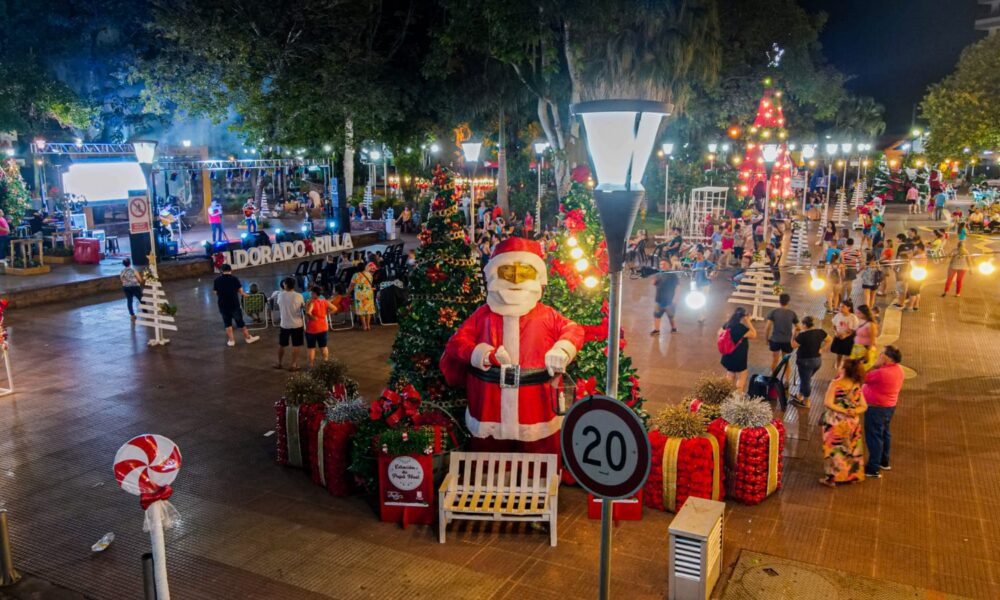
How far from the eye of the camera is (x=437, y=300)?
8.09 meters

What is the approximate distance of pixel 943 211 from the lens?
35.9 metres

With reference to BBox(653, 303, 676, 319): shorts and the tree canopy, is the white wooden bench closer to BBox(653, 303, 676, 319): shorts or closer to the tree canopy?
BBox(653, 303, 676, 319): shorts

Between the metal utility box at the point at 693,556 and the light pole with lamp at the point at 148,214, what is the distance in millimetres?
12177

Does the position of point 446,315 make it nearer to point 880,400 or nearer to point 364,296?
point 880,400

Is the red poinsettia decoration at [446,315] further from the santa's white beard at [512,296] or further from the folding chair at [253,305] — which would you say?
the folding chair at [253,305]

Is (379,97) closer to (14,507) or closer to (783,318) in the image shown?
(783,318)

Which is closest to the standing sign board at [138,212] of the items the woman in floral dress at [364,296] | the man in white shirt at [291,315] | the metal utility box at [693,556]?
the woman in floral dress at [364,296]

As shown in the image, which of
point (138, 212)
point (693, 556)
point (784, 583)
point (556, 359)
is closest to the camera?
point (693, 556)

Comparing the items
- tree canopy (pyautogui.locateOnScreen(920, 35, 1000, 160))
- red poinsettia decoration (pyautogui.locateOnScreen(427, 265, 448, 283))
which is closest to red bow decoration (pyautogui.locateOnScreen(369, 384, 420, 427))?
red poinsettia decoration (pyautogui.locateOnScreen(427, 265, 448, 283))

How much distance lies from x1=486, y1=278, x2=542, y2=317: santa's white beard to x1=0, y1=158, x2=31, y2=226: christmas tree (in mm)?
21276

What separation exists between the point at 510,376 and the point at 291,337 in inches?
239

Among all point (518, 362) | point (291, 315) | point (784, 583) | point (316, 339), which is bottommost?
point (784, 583)

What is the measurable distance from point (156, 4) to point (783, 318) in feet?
63.9

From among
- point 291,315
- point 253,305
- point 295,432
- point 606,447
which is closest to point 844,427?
point 606,447
